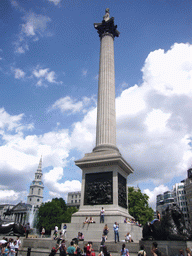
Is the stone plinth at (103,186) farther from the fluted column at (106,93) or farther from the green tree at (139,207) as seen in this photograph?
the green tree at (139,207)

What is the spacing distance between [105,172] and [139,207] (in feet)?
91.1

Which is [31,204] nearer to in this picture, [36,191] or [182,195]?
[36,191]

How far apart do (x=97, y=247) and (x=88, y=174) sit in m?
8.38

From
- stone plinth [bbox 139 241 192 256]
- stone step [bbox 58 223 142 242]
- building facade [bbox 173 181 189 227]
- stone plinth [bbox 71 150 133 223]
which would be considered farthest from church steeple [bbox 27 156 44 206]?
stone plinth [bbox 139 241 192 256]

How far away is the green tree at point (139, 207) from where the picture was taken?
4409 cm

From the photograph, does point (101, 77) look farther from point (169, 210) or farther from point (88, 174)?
point (169, 210)

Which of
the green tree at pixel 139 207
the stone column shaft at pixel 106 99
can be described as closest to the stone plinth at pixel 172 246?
the stone column shaft at pixel 106 99

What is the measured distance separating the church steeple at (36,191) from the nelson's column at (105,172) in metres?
134

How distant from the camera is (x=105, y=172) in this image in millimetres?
21094

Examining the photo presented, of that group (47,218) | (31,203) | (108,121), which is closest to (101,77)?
(108,121)

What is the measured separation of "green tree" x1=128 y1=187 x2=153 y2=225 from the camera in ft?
145

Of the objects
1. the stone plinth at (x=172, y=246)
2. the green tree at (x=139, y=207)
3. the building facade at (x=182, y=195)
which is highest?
the building facade at (x=182, y=195)

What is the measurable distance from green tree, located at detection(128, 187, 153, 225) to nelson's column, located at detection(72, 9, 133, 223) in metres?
24.1

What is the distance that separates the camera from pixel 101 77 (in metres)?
27.9
